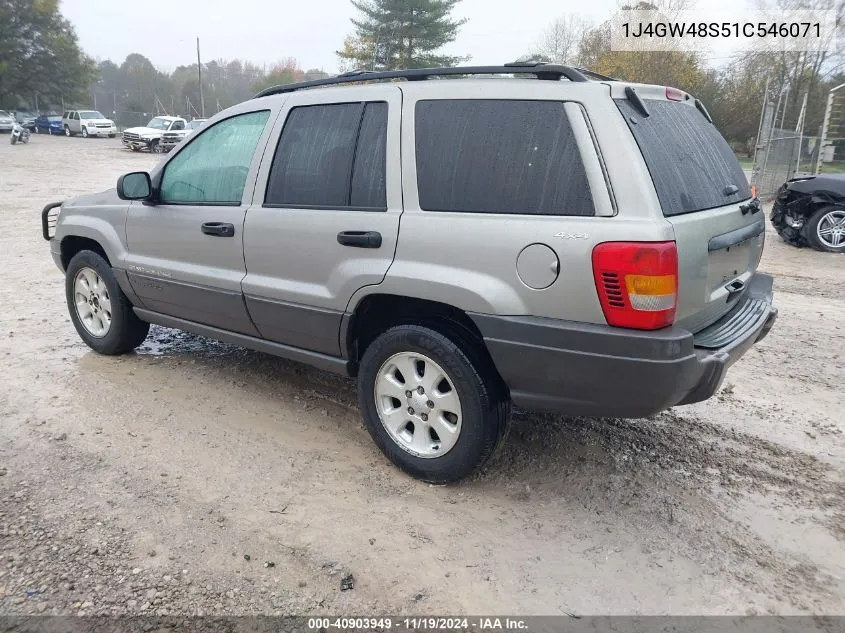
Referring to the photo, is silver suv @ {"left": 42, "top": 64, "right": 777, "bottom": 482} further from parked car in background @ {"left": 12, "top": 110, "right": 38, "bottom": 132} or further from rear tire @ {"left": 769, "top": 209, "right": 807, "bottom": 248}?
parked car in background @ {"left": 12, "top": 110, "right": 38, "bottom": 132}

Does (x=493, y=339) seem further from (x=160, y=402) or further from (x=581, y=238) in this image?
(x=160, y=402)

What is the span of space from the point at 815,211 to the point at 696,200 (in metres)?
8.38

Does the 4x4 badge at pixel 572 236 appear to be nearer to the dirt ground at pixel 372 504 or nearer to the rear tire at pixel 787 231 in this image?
the dirt ground at pixel 372 504

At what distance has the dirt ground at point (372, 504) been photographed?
8.15 ft

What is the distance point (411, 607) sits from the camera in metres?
2.42

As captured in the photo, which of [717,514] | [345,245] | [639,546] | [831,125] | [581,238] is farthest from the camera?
[831,125]

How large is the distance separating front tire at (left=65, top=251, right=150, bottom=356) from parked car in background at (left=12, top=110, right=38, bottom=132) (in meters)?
46.4

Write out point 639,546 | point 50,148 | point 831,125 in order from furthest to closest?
point 50,148 < point 831,125 < point 639,546

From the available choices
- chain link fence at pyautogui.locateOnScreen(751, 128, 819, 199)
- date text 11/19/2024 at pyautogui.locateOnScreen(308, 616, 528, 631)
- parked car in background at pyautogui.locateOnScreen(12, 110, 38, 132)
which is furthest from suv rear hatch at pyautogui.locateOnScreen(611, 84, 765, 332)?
parked car in background at pyautogui.locateOnScreen(12, 110, 38, 132)

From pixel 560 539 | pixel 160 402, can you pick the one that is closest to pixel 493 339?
pixel 560 539

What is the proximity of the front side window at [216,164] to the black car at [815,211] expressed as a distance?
8.88 metres

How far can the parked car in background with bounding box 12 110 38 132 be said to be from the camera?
1755 inches

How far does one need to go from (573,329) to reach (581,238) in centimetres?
38

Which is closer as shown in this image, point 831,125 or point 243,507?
point 243,507
